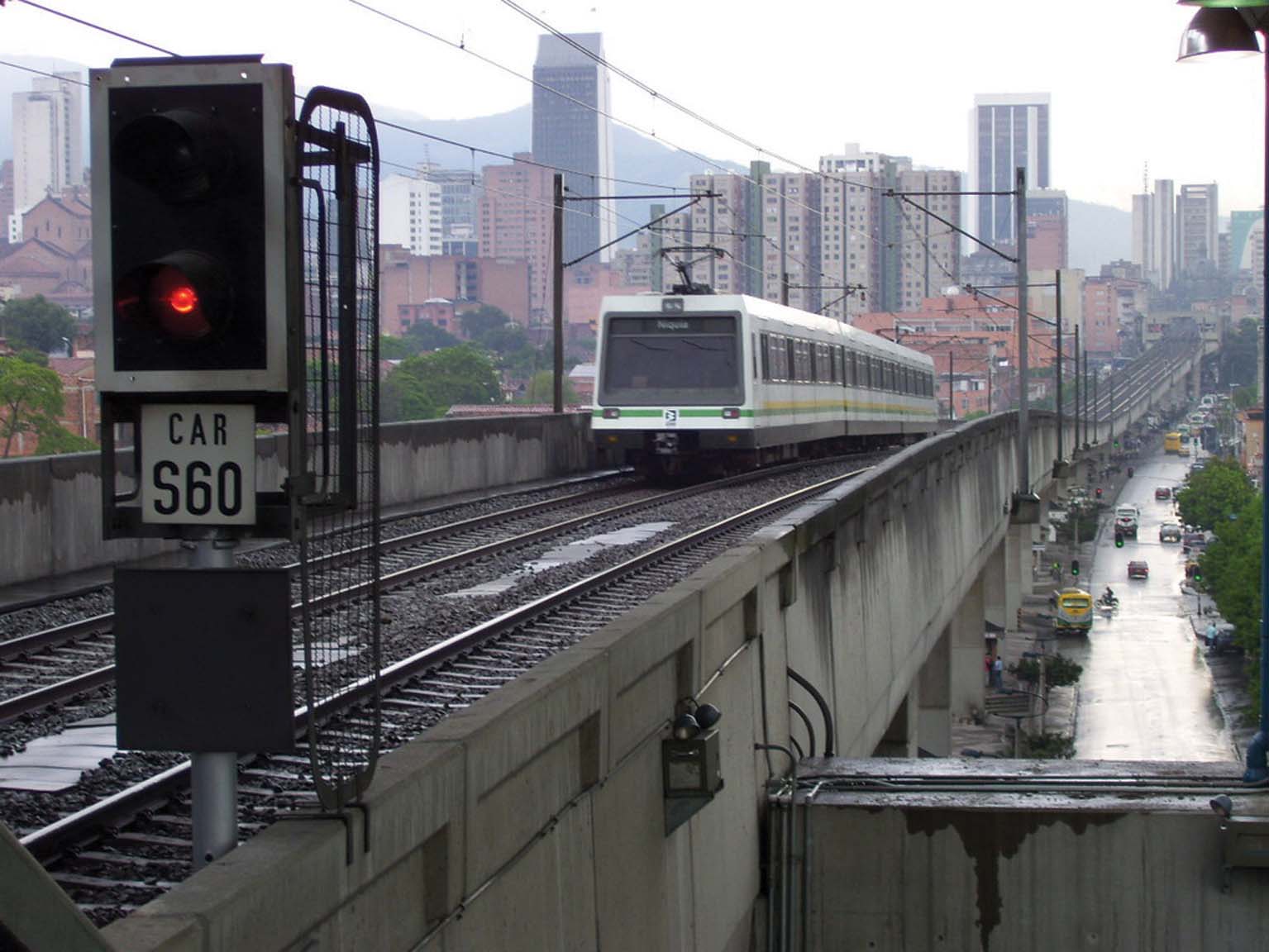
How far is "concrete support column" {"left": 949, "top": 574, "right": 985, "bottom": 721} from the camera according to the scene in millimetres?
46750

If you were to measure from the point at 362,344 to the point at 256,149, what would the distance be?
695 millimetres

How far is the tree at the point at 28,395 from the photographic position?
38.9 meters

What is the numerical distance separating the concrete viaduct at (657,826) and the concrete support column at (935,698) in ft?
42.1

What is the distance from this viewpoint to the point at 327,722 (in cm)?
640

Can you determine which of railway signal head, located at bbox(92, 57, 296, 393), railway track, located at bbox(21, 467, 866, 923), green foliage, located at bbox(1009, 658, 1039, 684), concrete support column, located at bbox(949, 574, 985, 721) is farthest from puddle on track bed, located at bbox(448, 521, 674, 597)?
green foliage, located at bbox(1009, 658, 1039, 684)

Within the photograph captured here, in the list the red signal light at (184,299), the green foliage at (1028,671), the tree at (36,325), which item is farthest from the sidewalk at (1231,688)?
the red signal light at (184,299)

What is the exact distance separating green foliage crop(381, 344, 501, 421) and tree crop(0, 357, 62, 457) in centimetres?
2662

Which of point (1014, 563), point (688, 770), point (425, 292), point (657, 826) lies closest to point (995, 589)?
point (1014, 563)

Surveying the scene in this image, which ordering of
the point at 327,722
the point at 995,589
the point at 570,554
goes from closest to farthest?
the point at 327,722, the point at 570,554, the point at 995,589

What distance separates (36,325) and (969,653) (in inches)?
1058

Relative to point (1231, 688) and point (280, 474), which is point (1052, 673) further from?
point (280, 474)

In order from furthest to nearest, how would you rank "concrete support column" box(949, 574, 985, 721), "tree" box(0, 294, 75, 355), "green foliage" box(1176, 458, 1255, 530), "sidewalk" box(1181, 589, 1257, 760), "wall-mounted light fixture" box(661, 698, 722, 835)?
"green foliage" box(1176, 458, 1255, 530) < "sidewalk" box(1181, 589, 1257, 760) < "tree" box(0, 294, 75, 355) < "concrete support column" box(949, 574, 985, 721) < "wall-mounted light fixture" box(661, 698, 722, 835)

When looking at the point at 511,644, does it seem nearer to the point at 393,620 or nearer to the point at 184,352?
the point at 393,620

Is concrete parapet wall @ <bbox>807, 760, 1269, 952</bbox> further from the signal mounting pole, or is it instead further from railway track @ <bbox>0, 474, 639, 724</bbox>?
the signal mounting pole
